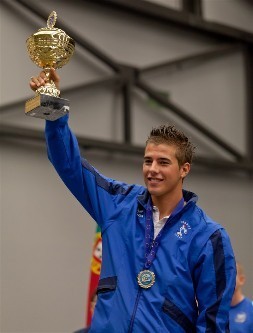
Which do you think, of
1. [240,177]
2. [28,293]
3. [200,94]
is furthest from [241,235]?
[28,293]

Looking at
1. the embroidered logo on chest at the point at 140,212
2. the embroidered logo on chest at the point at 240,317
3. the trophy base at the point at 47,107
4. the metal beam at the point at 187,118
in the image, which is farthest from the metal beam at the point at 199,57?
the trophy base at the point at 47,107

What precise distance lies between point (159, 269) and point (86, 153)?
4.37 metres

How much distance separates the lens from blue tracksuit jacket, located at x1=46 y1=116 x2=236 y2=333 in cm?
279

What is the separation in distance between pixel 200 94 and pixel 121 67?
1.30 meters

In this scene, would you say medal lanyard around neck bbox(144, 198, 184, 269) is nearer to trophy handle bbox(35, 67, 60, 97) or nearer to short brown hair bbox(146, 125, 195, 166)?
short brown hair bbox(146, 125, 195, 166)

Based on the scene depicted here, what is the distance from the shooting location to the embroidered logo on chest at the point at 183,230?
293cm

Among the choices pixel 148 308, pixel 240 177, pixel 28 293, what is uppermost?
pixel 240 177

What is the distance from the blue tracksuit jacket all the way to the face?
0.35 feet

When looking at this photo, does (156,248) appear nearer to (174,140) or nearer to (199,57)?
(174,140)

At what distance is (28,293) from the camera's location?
258 inches

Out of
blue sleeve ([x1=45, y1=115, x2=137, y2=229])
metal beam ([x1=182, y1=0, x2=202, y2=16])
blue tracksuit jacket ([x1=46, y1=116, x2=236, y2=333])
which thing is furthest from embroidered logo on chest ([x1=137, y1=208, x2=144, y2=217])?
metal beam ([x1=182, y1=0, x2=202, y2=16])

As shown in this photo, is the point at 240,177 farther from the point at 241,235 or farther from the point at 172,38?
the point at 172,38

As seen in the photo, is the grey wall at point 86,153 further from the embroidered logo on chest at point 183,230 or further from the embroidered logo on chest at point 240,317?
the embroidered logo on chest at point 183,230

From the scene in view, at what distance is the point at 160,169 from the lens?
2961 millimetres
